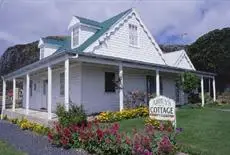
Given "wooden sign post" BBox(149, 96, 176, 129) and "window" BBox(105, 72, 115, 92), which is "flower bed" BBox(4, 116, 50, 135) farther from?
"window" BBox(105, 72, 115, 92)

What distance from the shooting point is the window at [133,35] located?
2083 centimetres

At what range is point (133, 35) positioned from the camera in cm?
2109

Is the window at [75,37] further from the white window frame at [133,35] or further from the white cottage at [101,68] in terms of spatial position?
the white window frame at [133,35]

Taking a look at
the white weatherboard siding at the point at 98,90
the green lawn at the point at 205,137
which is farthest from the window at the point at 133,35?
the green lawn at the point at 205,137

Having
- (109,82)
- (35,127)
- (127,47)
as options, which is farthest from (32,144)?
(127,47)

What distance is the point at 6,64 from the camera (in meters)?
43.6

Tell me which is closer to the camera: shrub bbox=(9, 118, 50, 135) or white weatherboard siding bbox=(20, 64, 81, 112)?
shrub bbox=(9, 118, 50, 135)

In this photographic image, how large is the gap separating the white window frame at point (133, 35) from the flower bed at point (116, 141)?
12.0 m

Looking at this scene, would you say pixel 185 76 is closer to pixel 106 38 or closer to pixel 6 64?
pixel 106 38

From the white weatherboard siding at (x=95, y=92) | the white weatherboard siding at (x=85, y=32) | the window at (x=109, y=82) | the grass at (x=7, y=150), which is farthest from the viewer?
the white weatherboard siding at (x=85, y=32)

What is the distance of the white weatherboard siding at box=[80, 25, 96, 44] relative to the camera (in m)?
19.5

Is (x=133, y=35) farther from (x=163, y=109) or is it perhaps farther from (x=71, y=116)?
(x=163, y=109)

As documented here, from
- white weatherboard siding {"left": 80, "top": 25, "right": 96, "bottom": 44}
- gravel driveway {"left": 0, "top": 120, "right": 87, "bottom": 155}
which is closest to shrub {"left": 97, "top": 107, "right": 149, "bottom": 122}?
gravel driveway {"left": 0, "top": 120, "right": 87, "bottom": 155}

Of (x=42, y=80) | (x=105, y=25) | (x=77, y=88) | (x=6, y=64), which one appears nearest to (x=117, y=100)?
(x=77, y=88)
